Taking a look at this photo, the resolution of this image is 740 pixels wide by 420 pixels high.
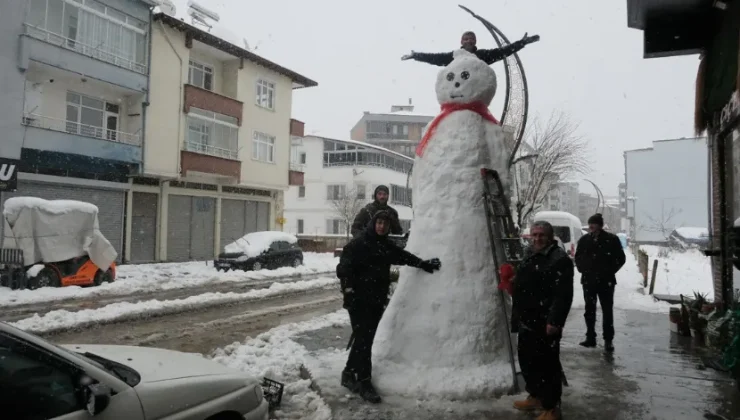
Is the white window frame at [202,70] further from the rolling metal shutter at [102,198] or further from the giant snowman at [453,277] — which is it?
the giant snowman at [453,277]

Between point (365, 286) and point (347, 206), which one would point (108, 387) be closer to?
point (365, 286)

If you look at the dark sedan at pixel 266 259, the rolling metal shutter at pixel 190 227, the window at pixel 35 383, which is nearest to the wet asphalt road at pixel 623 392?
the window at pixel 35 383

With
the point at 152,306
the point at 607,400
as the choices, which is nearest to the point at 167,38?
the point at 152,306

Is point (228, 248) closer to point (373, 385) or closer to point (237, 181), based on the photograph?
point (237, 181)

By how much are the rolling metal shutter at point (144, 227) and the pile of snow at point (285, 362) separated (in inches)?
619

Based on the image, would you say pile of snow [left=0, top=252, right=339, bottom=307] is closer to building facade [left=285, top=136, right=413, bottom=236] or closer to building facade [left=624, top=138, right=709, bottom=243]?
building facade [left=285, top=136, right=413, bottom=236]

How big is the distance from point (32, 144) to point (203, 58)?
34.5 feet

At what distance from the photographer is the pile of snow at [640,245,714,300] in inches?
550

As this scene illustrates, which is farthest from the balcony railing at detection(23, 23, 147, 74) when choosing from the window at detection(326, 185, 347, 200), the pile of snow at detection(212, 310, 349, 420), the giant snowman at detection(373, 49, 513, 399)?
the window at detection(326, 185, 347, 200)

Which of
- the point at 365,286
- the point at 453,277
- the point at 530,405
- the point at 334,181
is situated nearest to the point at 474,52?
the point at 453,277

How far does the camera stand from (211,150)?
82.7 ft

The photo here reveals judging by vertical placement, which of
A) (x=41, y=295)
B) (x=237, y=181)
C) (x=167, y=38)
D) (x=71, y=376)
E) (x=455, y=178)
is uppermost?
(x=167, y=38)

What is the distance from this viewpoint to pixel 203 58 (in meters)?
26.1

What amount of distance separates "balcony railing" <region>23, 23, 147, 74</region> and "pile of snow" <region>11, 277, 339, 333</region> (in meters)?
12.0
